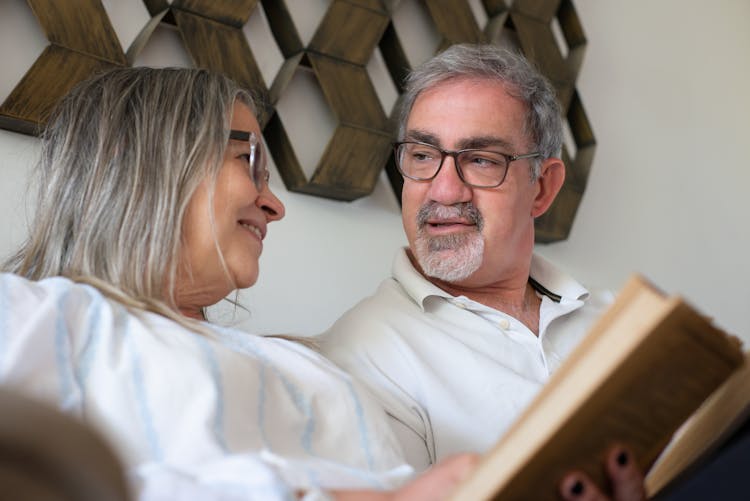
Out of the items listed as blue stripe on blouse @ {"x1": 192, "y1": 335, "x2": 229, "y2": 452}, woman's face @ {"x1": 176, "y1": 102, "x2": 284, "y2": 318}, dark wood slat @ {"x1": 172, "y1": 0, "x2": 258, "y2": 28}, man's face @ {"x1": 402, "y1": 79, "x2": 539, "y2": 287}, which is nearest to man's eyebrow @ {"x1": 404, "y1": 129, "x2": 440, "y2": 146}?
man's face @ {"x1": 402, "y1": 79, "x2": 539, "y2": 287}

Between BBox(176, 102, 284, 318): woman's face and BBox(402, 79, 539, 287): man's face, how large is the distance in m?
0.49

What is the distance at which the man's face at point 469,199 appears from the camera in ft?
5.70

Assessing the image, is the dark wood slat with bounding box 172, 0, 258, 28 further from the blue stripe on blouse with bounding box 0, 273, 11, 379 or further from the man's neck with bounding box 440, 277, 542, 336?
the blue stripe on blouse with bounding box 0, 273, 11, 379

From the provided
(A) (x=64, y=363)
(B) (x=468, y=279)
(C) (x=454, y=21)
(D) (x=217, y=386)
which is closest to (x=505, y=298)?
(B) (x=468, y=279)

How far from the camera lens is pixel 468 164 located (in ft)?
5.87

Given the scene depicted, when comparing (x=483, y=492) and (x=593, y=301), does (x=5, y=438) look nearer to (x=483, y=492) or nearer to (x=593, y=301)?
(x=483, y=492)

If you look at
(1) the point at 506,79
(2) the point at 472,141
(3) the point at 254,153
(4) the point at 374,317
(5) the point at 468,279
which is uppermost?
(1) the point at 506,79

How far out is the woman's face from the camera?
125 centimetres

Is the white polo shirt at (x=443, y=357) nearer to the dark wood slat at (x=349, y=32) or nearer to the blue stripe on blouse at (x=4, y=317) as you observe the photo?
the dark wood slat at (x=349, y=32)

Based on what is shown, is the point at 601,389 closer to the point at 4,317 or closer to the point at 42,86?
the point at 4,317

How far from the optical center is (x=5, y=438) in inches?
16.6

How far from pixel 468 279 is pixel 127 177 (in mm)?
786

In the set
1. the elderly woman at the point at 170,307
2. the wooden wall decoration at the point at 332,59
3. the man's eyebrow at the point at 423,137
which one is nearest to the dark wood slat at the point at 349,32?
the wooden wall decoration at the point at 332,59

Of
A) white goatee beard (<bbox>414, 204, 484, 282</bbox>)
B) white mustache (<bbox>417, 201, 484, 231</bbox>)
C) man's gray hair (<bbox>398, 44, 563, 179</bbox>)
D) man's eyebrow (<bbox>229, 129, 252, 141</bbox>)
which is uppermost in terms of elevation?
man's gray hair (<bbox>398, 44, 563, 179</bbox>)
